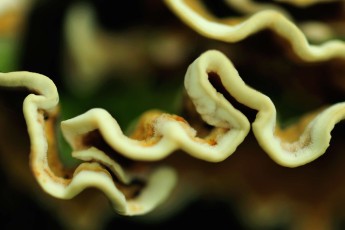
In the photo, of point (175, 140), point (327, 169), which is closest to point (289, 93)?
point (327, 169)

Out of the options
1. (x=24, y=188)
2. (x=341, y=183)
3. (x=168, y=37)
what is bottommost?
(x=24, y=188)

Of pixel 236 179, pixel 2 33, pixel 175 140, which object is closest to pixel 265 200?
pixel 236 179

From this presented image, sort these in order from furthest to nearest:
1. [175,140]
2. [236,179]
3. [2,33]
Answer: [2,33]
[236,179]
[175,140]

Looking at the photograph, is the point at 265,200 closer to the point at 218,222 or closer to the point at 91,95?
the point at 218,222

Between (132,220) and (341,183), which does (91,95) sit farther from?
(341,183)

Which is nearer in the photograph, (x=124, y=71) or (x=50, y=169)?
(x=50, y=169)

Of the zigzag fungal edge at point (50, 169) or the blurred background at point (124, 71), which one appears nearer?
the zigzag fungal edge at point (50, 169)

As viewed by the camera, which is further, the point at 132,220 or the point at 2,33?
the point at 2,33

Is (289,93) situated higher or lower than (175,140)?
higher

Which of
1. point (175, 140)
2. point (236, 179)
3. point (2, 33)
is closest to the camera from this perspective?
point (175, 140)

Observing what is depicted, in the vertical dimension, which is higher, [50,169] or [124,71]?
[124,71]

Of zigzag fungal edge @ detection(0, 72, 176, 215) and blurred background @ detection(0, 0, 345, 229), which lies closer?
zigzag fungal edge @ detection(0, 72, 176, 215)
